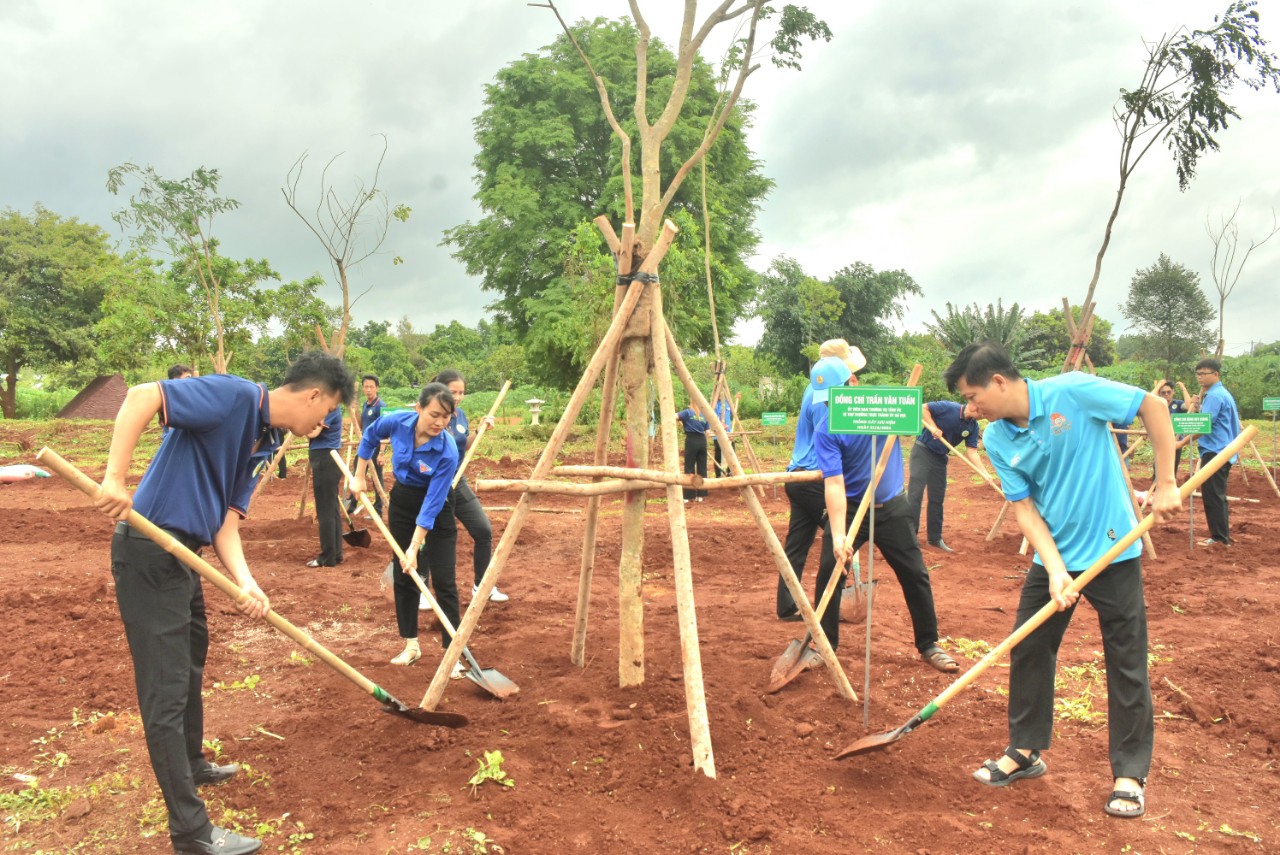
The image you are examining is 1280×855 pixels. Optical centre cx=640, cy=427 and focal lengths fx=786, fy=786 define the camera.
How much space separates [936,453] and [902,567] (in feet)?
13.4

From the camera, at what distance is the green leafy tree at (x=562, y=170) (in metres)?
21.5

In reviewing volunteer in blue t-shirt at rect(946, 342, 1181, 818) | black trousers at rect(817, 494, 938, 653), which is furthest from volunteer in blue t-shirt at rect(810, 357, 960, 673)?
volunteer in blue t-shirt at rect(946, 342, 1181, 818)

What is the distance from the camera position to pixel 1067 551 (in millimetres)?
3223

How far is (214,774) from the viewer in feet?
11.2

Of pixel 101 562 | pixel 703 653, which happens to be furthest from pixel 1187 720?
pixel 101 562

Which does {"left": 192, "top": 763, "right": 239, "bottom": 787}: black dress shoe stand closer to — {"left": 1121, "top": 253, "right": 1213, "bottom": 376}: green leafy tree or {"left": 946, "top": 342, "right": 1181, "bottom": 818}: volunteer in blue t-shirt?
{"left": 946, "top": 342, "right": 1181, "bottom": 818}: volunteer in blue t-shirt

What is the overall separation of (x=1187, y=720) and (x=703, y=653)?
98.3 inches

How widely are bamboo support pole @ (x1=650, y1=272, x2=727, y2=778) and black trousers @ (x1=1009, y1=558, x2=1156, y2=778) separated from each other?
1.37m

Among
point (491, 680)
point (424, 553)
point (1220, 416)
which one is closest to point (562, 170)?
point (1220, 416)

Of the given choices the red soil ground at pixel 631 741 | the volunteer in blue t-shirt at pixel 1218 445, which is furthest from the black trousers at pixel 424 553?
the volunteer in blue t-shirt at pixel 1218 445

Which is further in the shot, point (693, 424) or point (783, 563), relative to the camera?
point (693, 424)

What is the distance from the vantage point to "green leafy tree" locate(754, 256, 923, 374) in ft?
104

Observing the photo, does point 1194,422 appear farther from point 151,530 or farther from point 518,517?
point 151,530

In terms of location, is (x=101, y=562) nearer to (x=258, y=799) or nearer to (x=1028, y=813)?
(x=258, y=799)
